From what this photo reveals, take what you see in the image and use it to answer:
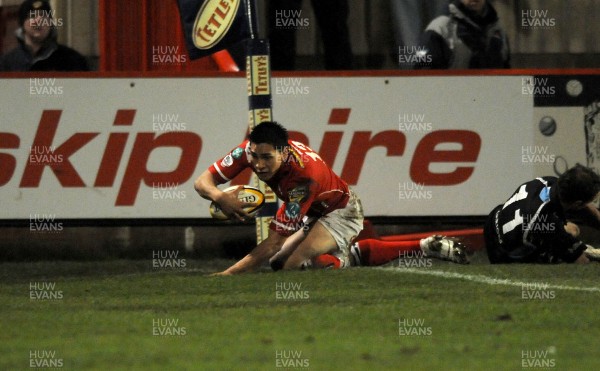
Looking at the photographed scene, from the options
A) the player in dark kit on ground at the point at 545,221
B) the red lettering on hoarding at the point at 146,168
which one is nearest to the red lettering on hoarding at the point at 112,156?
the red lettering on hoarding at the point at 146,168

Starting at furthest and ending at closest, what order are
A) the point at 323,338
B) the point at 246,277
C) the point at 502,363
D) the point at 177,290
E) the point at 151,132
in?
the point at 151,132, the point at 246,277, the point at 177,290, the point at 323,338, the point at 502,363

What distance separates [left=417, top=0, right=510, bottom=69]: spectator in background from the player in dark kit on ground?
2.20m

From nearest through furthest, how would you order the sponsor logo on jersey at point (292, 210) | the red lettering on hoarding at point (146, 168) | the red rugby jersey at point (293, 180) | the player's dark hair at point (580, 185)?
1. the sponsor logo on jersey at point (292, 210)
2. the red rugby jersey at point (293, 180)
3. the player's dark hair at point (580, 185)
4. the red lettering on hoarding at point (146, 168)

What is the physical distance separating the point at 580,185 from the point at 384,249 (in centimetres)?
193

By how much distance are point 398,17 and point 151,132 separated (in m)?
2.76

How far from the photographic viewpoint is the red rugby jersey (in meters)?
10.6

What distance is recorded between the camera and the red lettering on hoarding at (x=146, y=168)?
12922mm

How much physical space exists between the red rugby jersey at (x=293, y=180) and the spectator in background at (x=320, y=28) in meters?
2.47

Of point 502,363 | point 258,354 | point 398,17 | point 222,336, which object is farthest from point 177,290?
point 398,17

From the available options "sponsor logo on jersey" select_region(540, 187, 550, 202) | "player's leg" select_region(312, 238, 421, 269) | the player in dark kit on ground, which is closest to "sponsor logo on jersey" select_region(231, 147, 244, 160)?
"player's leg" select_region(312, 238, 421, 269)

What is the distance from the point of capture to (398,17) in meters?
13.3

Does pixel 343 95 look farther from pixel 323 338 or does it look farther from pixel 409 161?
pixel 323 338

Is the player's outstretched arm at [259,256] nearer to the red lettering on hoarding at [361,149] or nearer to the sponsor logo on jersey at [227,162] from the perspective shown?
the sponsor logo on jersey at [227,162]

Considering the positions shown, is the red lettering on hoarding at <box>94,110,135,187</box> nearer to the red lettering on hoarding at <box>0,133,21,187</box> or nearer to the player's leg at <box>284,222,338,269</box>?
the red lettering on hoarding at <box>0,133,21,187</box>
